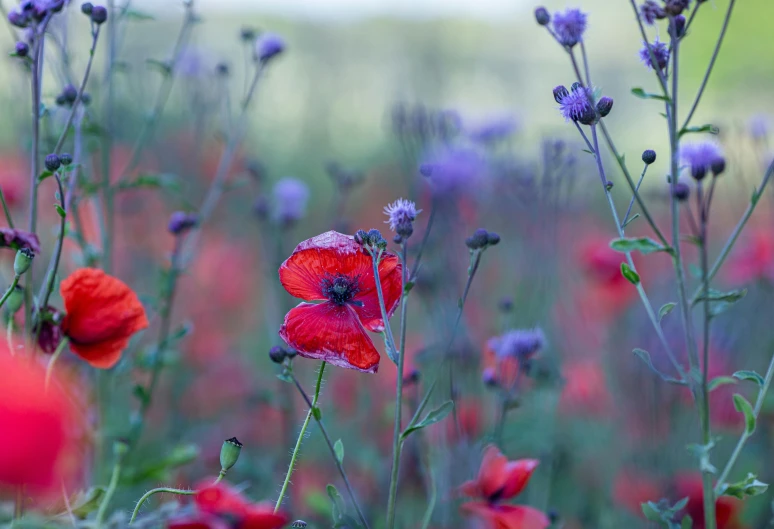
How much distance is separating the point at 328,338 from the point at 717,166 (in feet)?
2.32

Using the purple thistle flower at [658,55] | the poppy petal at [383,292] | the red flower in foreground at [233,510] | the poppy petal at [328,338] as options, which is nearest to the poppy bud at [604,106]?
the purple thistle flower at [658,55]

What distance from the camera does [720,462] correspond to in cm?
273

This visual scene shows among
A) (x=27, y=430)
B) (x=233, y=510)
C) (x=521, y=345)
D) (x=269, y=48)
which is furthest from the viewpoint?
(x=269, y=48)

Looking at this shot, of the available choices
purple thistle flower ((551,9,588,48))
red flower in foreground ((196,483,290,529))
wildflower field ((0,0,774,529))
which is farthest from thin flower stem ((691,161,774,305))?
red flower in foreground ((196,483,290,529))

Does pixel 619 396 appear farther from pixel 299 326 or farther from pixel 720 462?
pixel 299 326

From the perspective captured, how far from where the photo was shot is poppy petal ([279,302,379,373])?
3.86 feet

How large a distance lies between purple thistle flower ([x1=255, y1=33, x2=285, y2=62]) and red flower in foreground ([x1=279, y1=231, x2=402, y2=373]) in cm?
100

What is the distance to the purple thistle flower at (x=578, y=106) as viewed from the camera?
1226mm

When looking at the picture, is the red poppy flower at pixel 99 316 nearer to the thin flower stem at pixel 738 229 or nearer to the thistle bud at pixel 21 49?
the thistle bud at pixel 21 49

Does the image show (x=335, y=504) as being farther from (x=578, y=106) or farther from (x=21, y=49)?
(x=21, y=49)

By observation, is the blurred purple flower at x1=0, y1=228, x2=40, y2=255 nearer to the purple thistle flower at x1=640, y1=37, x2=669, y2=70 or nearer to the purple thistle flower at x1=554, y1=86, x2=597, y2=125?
the purple thistle flower at x1=554, y1=86, x2=597, y2=125

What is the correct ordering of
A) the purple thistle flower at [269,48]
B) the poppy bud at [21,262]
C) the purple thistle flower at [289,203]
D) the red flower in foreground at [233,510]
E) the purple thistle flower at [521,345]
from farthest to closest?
1. the purple thistle flower at [289,203]
2. the purple thistle flower at [269,48]
3. the purple thistle flower at [521,345]
4. the poppy bud at [21,262]
5. the red flower in foreground at [233,510]


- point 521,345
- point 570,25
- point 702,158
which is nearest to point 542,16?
point 570,25

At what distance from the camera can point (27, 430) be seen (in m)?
0.71
